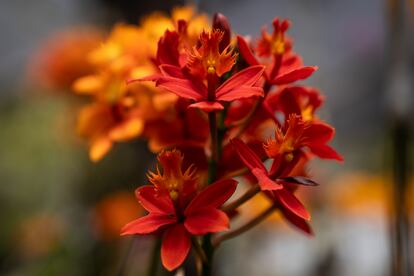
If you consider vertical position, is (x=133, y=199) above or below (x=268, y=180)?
below


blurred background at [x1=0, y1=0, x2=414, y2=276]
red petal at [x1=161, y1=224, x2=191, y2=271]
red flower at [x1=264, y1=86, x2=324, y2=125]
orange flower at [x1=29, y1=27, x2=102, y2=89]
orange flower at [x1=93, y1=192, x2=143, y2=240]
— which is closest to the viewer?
red petal at [x1=161, y1=224, x2=191, y2=271]

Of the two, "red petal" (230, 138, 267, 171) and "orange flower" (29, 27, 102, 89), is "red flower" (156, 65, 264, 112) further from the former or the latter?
"orange flower" (29, 27, 102, 89)

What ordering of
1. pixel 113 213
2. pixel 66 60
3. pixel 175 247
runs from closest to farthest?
pixel 175 247 < pixel 113 213 < pixel 66 60

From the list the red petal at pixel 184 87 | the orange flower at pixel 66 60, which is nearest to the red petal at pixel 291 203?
the red petal at pixel 184 87

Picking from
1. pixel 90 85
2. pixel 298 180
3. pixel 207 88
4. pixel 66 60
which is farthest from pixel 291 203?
pixel 66 60

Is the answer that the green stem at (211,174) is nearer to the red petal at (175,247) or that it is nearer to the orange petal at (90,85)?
the red petal at (175,247)

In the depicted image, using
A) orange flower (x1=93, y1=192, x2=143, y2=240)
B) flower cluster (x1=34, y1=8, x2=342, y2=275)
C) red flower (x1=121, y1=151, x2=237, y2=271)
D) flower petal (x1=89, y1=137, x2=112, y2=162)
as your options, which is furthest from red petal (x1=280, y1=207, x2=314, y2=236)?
orange flower (x1=93, y1=192, x2=143, y2=240)

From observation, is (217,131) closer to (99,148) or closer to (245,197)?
(245,197)
